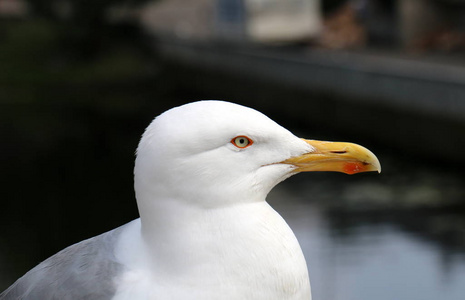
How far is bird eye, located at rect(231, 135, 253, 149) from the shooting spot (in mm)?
1555

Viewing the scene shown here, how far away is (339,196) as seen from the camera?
6.12 metres

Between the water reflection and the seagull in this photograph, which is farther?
the water reflection

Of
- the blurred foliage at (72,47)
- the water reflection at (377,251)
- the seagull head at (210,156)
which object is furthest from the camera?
the blurred foliage at (72,47)

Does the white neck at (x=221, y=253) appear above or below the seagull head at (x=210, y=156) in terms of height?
below

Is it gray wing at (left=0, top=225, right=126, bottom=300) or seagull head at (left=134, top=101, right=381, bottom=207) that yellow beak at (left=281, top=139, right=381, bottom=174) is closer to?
seagull head at (left=134, top=101, right=381, bottom=207)

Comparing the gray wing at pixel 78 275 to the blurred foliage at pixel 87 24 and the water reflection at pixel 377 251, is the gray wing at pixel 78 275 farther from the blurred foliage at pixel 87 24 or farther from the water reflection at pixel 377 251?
the blurred foliage at pixel 87 24

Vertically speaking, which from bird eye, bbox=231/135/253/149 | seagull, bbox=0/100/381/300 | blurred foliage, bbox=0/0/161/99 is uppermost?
bird eye, bbox=231/135/253/149

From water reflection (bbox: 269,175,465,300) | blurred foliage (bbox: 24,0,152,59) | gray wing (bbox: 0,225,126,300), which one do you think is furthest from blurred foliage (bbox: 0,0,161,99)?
gray wing (bbox: 0,225,126,300)

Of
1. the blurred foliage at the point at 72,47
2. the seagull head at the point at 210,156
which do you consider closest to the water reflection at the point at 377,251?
the seagull head at the point at 210,156

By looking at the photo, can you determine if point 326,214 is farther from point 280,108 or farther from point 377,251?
point 280,108

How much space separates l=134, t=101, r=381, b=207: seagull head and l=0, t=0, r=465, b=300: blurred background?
2791 millimetres

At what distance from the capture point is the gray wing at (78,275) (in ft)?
5.11

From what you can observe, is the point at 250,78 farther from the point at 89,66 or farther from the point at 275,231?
the point at 275,231

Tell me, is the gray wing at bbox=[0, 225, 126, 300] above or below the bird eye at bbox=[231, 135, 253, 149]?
below
